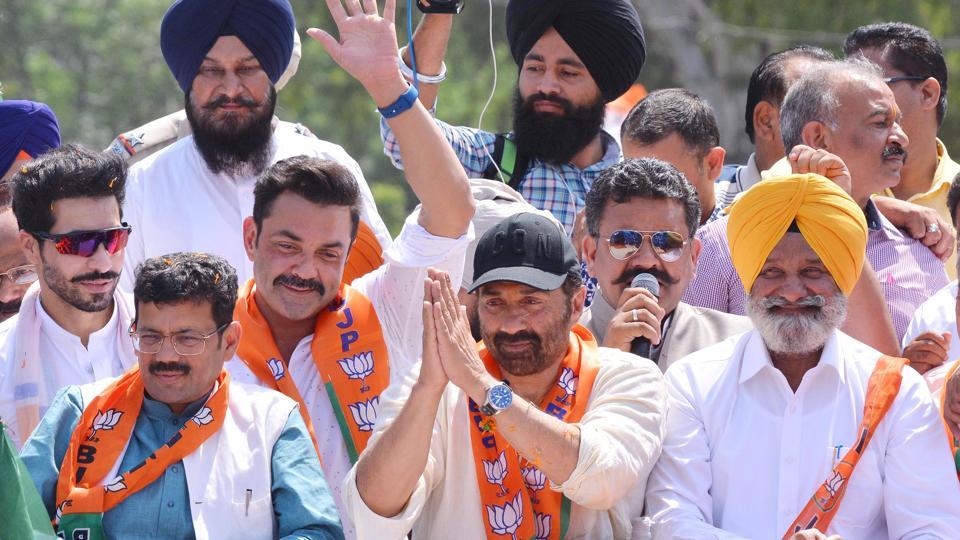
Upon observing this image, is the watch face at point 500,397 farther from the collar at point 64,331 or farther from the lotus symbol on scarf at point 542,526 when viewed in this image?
the collar at point 64,331

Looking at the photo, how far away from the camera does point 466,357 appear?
4.82 meters

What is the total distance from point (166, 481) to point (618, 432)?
1.40m

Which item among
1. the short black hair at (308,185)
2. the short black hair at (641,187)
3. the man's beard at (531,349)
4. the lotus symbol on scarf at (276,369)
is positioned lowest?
the lotus symbol on scarf at (276,369)

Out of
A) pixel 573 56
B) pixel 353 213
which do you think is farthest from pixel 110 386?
pixel 573 56

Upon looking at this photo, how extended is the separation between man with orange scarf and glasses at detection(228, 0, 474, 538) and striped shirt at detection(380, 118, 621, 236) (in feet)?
3.48

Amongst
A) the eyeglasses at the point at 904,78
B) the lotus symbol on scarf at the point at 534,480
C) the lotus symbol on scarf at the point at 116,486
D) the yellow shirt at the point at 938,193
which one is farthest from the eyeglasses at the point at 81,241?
the eyeglasses at the point at 904,78

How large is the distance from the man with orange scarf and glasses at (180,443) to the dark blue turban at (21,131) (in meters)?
1.77

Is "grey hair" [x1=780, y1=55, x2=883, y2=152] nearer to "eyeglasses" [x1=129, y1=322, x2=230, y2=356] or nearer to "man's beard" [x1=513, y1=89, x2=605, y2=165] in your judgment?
"man's beard" [x1=513, y1=89, x2=605, y2=165]

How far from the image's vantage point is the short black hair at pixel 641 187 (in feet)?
19.2

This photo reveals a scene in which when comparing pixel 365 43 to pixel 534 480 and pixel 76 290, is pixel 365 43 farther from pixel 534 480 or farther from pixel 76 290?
pixel 534 480

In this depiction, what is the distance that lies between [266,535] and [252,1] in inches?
100

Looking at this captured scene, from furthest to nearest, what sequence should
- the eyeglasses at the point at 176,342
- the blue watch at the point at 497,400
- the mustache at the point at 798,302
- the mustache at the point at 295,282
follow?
the mustache at the point at 295,282
the mustache at the point at 798,302
the eyeglasses at the point at 176,342
the blue watch at the point at 497,400

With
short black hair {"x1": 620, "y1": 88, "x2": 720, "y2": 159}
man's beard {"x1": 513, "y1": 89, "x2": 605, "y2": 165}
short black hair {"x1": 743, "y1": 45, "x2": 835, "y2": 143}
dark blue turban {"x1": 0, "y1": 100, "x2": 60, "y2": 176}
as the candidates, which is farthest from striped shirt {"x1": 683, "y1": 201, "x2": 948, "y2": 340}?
dark blue turban {"x1": 0, "y1": 100, "x2": 60, "y2": 176}

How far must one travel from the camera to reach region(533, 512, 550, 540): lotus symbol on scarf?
5.03 m
